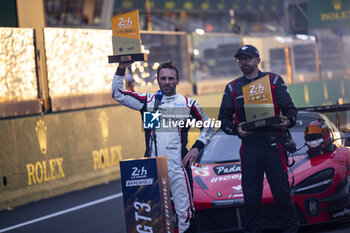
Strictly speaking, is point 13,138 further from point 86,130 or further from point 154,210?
point 154,210

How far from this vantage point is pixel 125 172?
635cm

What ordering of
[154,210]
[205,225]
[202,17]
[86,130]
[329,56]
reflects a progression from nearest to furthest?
[154,210] < [205,225] < [86,130] < [329,56] < [202,17]

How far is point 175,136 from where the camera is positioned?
6.77m

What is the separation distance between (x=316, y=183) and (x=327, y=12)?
20.8m

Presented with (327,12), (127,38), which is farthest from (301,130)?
(327,12)

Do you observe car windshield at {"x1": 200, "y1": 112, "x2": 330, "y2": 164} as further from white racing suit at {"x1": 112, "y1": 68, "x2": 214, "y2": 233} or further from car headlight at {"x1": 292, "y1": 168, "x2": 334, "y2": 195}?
white racing suit at {"x1": 112, "y1": 68, "x2": 214, "y2": 233}

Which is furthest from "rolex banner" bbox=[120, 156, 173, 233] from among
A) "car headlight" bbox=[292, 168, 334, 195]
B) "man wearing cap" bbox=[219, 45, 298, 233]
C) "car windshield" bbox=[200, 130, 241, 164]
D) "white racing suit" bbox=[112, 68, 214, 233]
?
"car windshield" bbox=[200, 130, 241, 164]

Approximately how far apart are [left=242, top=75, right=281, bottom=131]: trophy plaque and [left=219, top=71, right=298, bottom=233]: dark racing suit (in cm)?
10

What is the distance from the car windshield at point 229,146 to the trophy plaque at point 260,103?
1.66m

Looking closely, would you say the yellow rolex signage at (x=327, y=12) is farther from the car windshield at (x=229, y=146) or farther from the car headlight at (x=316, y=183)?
the car headlight at (x=316, y=183)

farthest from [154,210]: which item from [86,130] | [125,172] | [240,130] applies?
[86,130]

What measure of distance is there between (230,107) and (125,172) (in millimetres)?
1295

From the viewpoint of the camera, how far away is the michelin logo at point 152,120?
6680 millimetres

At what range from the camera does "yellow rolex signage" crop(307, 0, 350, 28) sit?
2744cm
